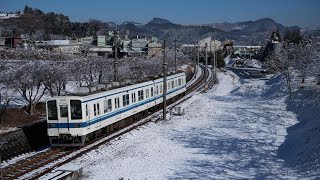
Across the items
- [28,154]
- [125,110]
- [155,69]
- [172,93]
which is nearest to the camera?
[28,154]

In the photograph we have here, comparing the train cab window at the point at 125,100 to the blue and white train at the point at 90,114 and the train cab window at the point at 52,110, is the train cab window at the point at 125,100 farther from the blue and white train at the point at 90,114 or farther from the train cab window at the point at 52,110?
the train cab window at the point at 52,110

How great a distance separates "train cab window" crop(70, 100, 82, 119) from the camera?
1720cm

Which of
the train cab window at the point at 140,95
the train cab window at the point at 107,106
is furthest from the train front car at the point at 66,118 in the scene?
the train cab window at the point at 140,95

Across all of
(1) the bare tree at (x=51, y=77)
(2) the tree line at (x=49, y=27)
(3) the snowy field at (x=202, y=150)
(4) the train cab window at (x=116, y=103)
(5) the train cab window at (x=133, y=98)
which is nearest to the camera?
(3) the snowy field at (x=202, y=150)

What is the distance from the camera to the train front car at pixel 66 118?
17219 millimetres

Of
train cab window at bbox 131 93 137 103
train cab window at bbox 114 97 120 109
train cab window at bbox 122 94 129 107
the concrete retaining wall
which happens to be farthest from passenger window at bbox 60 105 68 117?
train cab window at bbox 131 93 137 103

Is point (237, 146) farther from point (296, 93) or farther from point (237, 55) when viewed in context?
point (237, 55)

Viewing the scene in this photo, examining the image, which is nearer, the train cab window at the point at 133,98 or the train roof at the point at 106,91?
the train roof at the point at 106,91

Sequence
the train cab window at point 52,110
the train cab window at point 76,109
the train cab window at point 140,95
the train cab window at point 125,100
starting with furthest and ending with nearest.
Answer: the train cab window at point 140,95 < the train cab window at point 125,100 < the train cab window at point 52,110 < the train cab window at point 76,109

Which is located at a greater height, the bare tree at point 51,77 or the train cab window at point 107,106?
the bare tree at point 51,77

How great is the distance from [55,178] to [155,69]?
39.4m

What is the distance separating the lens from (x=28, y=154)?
682 inches

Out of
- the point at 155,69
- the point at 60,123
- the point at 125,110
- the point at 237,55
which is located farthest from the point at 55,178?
the point at 237,55

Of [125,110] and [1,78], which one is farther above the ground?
[1,78]
